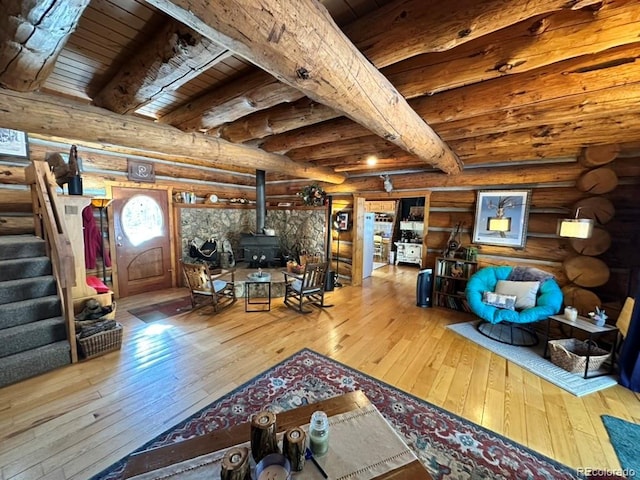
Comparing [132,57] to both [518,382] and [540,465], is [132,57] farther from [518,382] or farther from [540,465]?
[518,382]

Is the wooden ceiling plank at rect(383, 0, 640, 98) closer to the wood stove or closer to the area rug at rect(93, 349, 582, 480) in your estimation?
the area rug at rect(93, 349, 582, 480)

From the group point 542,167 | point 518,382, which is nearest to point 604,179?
point 542,167

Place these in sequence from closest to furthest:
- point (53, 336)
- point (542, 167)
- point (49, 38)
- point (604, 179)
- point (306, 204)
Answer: point (49, 38)
point (53, 336)
point (604, 179)
point (542, 167)
point (306, 204)

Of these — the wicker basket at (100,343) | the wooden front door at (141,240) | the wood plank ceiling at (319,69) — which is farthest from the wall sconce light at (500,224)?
the wooden front door at (141,240)

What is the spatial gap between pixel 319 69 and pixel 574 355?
358 centimetres

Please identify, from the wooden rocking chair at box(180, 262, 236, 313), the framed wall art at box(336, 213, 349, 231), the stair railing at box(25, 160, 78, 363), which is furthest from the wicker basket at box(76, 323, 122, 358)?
the framed wall art at box(336, 213, 349, 231)

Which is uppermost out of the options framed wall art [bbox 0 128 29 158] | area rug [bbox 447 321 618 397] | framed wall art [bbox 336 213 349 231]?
framed wall art [bbox 0 128 29 158]

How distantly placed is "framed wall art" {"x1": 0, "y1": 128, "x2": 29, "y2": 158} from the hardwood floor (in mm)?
→ 2552

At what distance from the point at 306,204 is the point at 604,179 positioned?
469cm

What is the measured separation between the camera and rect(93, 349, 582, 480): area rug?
5.41ft

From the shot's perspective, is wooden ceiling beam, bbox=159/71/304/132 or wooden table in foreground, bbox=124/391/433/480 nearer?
wooden table in foreground, bbox=124/391/433/480

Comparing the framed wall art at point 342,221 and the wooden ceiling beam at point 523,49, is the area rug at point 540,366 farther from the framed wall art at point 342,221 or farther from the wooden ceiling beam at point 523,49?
the framed wall art at point 342,221

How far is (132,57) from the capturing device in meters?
1.81

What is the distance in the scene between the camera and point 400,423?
6.52 ft
